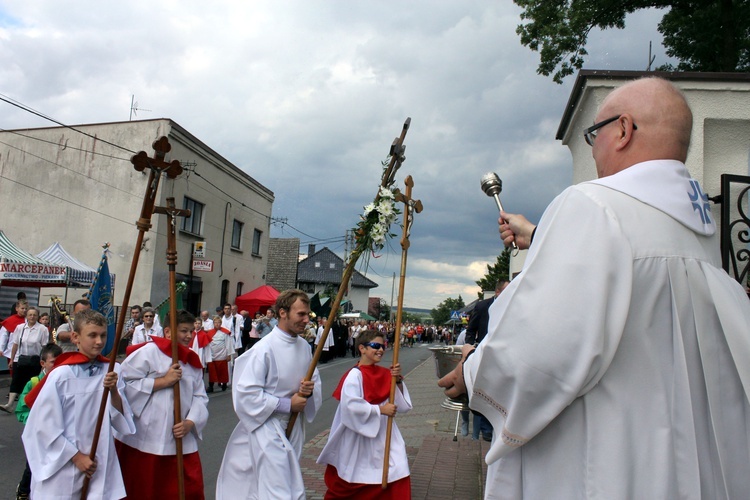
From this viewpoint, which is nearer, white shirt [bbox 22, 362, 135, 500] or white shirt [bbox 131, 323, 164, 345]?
white shirt [bbox 22, 362, 135, 500]

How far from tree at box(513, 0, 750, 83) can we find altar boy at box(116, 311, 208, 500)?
39.6 feet

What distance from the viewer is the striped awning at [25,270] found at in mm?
13695

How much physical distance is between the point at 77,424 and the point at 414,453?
16.4ft

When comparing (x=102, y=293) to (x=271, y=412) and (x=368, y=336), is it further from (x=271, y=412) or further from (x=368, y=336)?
(x=271, y=412)

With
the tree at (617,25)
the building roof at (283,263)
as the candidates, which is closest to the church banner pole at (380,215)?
the tree at (617,25)

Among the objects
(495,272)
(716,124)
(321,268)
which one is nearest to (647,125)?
(716,124)

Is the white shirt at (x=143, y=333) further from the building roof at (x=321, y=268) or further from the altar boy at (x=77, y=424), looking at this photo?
the building roof at (x=321, y=268)

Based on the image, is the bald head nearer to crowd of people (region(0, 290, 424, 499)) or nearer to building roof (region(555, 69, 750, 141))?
building roof (region(555, 69, 750, 141))

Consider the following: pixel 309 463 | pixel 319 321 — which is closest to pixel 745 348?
pixel 309 463

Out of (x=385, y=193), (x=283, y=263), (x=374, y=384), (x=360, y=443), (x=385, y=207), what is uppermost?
(x=283, y=263)

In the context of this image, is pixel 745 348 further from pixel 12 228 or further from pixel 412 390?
pixel 12 228

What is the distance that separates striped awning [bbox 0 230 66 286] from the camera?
13.7 meters

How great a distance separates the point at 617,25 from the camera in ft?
51.5

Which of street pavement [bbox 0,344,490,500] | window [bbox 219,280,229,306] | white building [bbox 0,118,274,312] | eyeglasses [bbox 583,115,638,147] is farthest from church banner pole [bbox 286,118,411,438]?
window [bbox 219,280,229,306]
